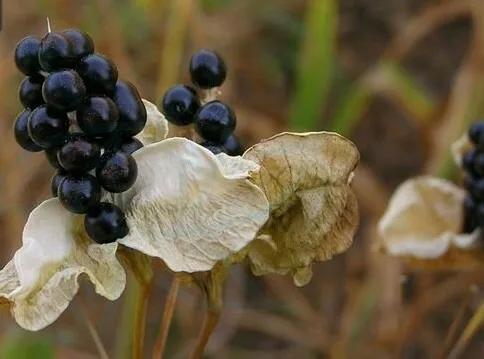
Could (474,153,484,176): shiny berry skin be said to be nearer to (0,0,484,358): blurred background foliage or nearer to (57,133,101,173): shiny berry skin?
(0,0,484,358): blurred background foliage

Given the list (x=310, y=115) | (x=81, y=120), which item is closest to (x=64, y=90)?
(x=81, y=120)

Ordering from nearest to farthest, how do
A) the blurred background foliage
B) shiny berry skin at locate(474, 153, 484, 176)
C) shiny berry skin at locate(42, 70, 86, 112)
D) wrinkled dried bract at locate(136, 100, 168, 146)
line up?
1. shiny berry skin at locate(42, 70, 86, 112)
2. wrinkled dried bract at locate(136, 100, 168, 146)
3. shiny berry skin at locate(474, 153, 484, 176)
4. the blurred background foliage

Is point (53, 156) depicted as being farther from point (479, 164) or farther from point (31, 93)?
point (479, 164)

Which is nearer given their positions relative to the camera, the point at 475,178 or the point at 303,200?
the point at 303,200

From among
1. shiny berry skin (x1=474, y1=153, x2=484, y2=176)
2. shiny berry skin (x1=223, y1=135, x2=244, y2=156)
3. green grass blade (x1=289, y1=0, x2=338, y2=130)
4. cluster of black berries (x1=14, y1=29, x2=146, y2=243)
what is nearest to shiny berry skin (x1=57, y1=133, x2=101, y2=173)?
cluster of black berries (x1=14, y1=29, x2=146, y2=243)

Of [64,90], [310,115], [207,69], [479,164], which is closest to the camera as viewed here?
[64,90]

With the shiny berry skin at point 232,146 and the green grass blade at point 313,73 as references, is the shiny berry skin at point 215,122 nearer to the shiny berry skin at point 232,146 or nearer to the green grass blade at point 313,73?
the shiny berry skin at point 232,146
